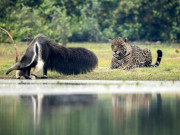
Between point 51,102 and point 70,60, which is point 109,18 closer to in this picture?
point 70,60

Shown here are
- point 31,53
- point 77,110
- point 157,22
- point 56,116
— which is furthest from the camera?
point 157,22

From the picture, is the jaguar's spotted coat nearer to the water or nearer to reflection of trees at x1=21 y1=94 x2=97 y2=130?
the water

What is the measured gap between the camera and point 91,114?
13.0 meters

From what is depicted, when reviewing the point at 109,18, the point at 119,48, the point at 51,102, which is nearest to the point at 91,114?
the point at 51,102

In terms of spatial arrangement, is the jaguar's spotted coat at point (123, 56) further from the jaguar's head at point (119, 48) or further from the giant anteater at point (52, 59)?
the giant anteater at point (52, 59)

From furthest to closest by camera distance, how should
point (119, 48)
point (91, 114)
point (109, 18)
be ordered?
point (109, 18) → point (119, 48) → point (91, 114)

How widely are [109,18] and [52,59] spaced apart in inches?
960

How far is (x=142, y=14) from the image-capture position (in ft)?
142

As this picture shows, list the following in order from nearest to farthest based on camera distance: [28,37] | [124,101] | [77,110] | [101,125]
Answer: [101,125]
[77,110]
[124,101]
[28,37]

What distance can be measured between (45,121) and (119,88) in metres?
6.15

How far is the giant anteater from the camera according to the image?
20578mm

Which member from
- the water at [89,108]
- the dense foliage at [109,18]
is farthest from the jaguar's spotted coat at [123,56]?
the dense foliage at [109,18]

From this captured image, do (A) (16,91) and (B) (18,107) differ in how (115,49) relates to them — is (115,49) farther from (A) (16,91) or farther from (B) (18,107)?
(B) (18,107)

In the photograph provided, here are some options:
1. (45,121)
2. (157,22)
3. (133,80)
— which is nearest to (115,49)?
(133,80)
